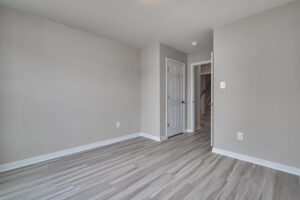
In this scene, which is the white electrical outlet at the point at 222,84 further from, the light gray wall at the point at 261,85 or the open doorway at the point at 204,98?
the open doorway at the point at 204,98

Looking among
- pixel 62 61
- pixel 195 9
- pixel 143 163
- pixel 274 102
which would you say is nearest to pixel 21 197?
pixel 143 163

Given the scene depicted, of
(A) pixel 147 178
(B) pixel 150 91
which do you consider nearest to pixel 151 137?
(B) pixel 150 91

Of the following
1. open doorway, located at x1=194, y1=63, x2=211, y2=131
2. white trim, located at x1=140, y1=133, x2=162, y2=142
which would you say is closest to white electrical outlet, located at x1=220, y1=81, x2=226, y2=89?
white trim, located at x1=140, y1=133, x2=162, y2=142

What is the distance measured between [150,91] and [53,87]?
2.12 metres

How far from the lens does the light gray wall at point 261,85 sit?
1.99 m

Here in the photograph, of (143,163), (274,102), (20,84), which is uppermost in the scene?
(20,84)

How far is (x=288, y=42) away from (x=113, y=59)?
3.18 m

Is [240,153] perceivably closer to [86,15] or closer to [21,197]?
[21,197]

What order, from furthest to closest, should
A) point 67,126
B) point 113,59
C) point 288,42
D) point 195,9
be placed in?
1. point 113,59
2. point 67,126
3. point 195,9
4. point 288,42

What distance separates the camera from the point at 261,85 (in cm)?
222

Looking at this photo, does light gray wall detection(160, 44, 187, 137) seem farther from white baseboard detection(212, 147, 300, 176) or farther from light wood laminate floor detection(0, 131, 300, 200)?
white baseboard detection(212, 147, 300, 176)

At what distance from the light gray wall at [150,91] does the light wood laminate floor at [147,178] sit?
1061 millimetres

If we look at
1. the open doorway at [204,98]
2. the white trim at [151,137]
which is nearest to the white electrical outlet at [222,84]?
the white trim at [151,137]

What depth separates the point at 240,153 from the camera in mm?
2438
